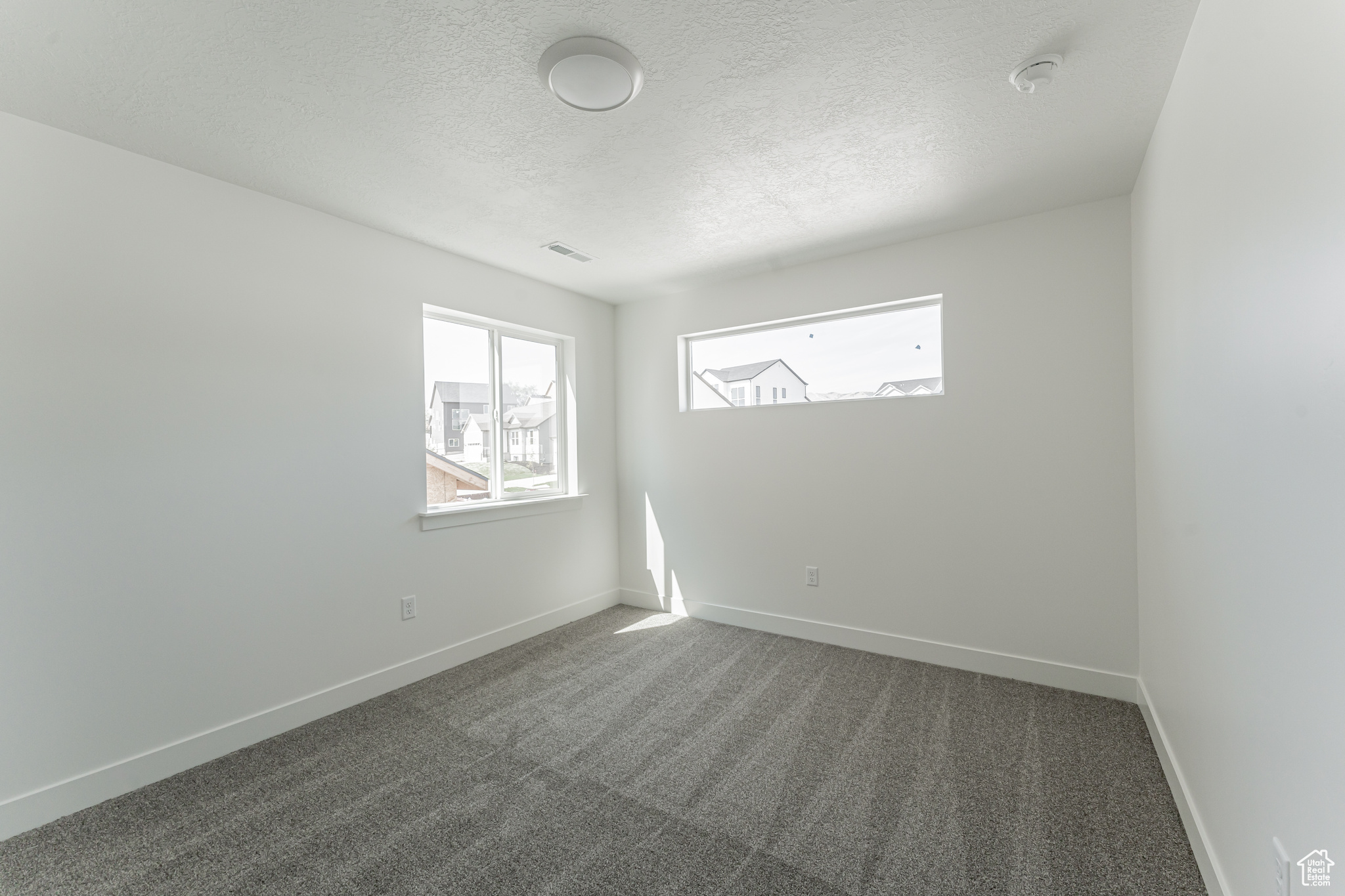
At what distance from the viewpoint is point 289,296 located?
2709 millimetres

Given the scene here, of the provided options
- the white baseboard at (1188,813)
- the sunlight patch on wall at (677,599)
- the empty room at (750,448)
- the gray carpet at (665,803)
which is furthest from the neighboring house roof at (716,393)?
the white baseboard at (1188,813)

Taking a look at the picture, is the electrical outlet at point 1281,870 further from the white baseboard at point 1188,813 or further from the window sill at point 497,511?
the window sill at point 497,511

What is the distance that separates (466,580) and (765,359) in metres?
2.47

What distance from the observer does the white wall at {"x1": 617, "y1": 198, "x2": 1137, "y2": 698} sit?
2807 mm

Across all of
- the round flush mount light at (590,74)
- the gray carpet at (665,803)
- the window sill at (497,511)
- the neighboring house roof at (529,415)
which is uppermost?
the round flush mount light at (590,74)

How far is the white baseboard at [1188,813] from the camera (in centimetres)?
155

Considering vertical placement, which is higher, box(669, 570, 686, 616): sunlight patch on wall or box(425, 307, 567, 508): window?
box(425, 307, 567, 508): window

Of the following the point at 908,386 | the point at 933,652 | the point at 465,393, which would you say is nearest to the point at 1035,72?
the point at 908,386

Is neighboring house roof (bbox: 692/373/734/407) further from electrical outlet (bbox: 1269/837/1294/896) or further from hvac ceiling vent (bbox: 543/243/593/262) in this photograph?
electrical outlet (bbox: 1269/837/1294/896)

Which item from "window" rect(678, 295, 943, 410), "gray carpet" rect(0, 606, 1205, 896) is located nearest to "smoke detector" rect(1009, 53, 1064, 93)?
"window" rect(678, 295, 943, 410)

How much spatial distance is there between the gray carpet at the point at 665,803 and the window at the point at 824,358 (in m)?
1.76

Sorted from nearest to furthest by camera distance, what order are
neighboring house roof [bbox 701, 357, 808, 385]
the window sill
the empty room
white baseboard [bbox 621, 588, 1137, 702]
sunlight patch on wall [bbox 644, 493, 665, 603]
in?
the empty room
white baseboard [bbox 621, 588, 1137, 702]
the window sill
neighboring house roof [bbox 701, 357, 808, 385]
sunlight patch on wall [bbox 644, 493, 665, 603]

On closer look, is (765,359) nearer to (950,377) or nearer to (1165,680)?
(950,377)

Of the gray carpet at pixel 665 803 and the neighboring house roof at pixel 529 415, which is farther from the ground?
the neighboring house roof at pixel 529 415
